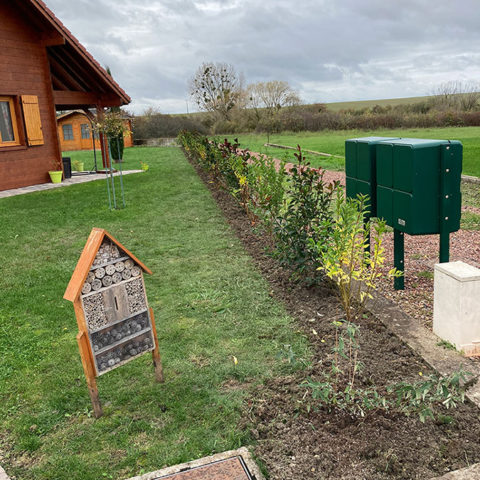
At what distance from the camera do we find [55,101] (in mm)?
14820

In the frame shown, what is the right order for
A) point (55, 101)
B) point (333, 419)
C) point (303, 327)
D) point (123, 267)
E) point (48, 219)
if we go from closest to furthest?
point (333, 419), point (123, 267), point (303, 327), point (48, 219), point (55, 101)

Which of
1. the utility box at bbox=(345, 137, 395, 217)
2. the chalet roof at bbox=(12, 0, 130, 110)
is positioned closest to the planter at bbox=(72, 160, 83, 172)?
the chalet roof at bbox=(12, 0, 130, 110)

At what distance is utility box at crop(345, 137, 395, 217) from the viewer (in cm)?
489

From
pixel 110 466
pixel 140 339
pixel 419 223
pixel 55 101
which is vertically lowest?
pixel 110 466

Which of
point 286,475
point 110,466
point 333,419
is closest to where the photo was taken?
point 286,475

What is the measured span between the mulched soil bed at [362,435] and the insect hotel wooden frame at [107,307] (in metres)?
0.89

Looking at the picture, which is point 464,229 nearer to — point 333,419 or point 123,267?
point 333,419

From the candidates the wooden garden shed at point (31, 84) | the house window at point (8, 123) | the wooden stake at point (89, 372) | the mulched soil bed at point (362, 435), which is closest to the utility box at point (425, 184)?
the mulched soil bed at point (362, 435)

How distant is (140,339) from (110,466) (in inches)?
32.7

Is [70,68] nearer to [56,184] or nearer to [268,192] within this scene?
[56,184]

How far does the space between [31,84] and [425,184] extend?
13.0 m

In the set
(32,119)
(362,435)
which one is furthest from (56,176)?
(362,435)

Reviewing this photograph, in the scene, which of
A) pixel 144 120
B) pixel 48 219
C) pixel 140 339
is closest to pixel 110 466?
pixel 140 339

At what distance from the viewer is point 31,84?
45.3 feet
